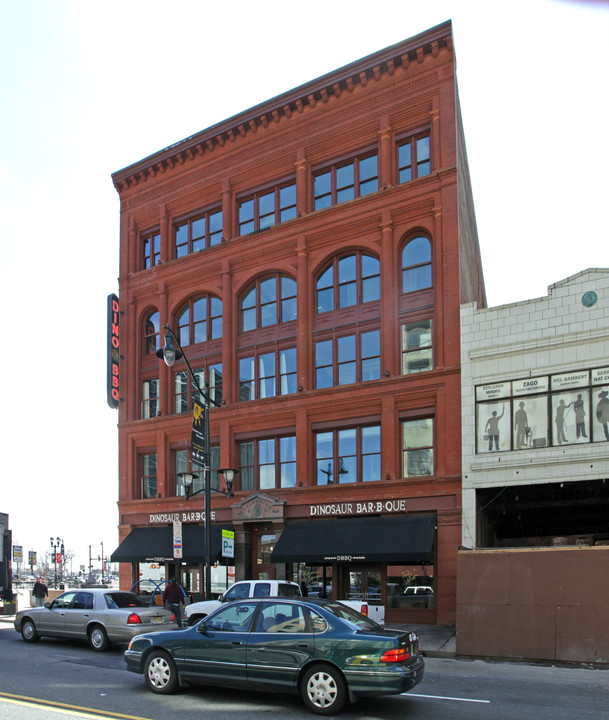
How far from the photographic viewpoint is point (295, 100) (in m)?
30.2

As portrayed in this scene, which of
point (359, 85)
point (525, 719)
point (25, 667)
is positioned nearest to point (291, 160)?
point (359, 85)

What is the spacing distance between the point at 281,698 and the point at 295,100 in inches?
978

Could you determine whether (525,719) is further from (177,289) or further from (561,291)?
(177,289)

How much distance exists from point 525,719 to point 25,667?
971 cm

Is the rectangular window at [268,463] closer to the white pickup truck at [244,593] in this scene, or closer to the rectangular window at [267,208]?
the rectangular window at [267,208]

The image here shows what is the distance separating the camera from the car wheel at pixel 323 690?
9.89 metres

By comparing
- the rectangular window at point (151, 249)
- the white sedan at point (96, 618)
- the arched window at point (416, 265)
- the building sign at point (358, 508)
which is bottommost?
the white sedan at point (96, 618)

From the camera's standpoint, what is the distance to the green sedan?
389 inches

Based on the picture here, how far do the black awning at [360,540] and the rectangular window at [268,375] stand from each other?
18.0 ft

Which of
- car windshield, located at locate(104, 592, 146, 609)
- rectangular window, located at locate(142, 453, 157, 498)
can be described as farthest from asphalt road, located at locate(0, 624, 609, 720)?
rectangular window, located at locate(142, 453, 157, 498)

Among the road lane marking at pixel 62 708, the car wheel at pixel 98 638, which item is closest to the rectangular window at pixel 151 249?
the car wheel at pixel 98 638

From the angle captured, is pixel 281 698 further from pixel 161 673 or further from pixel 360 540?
pixel 360 540

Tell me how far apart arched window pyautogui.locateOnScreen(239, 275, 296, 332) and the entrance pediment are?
7.15 meters

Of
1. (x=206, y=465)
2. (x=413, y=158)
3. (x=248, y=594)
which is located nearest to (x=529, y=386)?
(x=413, y=158)
